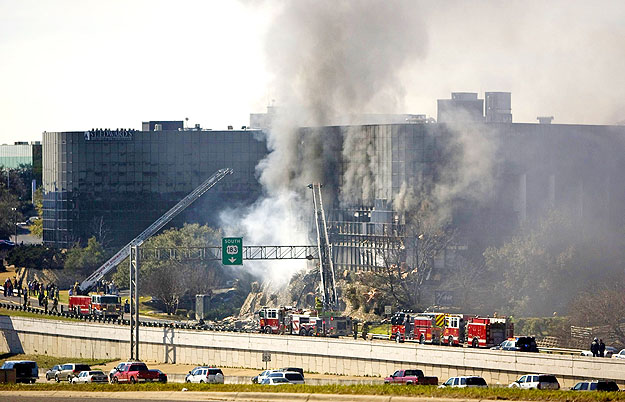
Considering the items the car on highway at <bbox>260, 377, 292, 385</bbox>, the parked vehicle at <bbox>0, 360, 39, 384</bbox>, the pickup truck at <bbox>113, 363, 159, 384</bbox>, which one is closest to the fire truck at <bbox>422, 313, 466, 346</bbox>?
the car on highway at <bbox>260, 377, 292, 385</bbox>

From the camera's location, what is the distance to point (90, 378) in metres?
85.7

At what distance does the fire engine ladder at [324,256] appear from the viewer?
13562 centimetres

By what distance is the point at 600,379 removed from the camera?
262ft

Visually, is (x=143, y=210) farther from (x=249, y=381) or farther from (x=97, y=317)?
(x=249, y=381)

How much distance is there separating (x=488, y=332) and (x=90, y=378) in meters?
29.4

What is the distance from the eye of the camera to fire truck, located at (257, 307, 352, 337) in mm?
109250

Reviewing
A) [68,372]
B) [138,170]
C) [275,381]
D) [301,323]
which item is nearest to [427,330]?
[301,323]

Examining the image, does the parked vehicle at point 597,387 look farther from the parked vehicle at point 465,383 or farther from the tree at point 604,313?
the tree at point 604,313

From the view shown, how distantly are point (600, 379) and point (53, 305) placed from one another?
77884 mm

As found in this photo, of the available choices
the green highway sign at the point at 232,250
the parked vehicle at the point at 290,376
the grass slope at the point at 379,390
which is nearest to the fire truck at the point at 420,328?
the parked vehicle at the point at 290,376

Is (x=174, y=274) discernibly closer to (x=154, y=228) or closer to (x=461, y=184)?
(x=154, y=228)

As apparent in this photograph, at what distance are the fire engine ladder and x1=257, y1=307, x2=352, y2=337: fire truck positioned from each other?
1604 cm

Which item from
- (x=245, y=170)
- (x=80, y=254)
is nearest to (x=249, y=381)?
(x=80, y=254)

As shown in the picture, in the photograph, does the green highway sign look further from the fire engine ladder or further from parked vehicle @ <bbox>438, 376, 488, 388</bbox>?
parked vehicle @ <bbox>438, 376, 488, 388</bbox>
